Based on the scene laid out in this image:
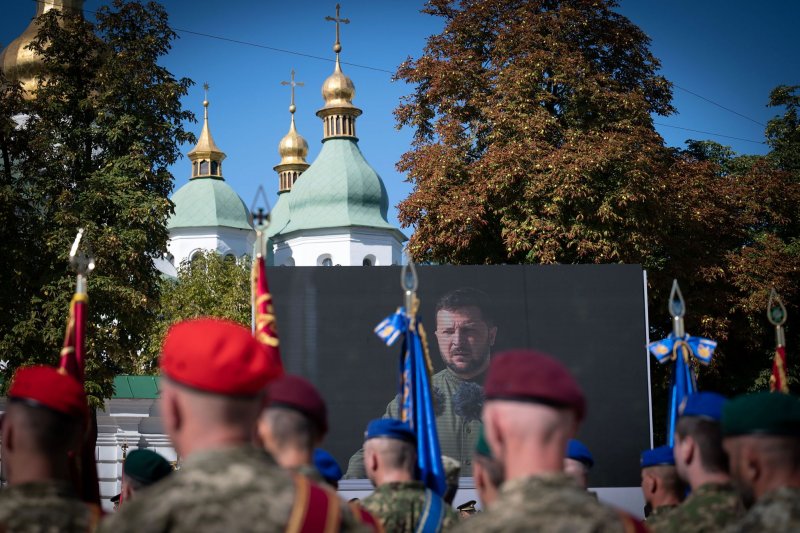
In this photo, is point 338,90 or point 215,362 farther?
point 338,90

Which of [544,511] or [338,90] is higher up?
[338,90]

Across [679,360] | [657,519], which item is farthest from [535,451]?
[679,360]

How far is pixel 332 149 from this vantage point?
6775 cm

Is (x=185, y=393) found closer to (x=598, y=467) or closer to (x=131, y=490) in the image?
(x=131, y=490)

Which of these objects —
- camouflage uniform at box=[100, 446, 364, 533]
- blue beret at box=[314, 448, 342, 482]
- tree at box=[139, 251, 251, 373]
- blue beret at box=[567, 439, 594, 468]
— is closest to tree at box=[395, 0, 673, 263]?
blue beret at box=[567, 439, 594, 468]

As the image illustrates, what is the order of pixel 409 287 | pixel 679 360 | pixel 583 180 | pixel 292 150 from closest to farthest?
pixel 409 287 < pixel 679 360 < pixel 583 180 < pixel 292 150

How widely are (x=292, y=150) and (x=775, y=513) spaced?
260 ft

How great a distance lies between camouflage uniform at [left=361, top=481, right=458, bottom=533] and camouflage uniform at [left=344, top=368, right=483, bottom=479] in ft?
33.0

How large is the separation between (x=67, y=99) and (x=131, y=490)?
638 inches

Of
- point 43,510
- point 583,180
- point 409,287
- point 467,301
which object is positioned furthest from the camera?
point 583,180

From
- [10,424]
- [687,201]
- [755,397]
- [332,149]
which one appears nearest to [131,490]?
[10,424]

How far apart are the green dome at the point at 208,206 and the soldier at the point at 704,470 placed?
235 ft

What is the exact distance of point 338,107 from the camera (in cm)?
6669

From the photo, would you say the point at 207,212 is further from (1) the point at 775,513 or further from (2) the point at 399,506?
(1) the point at 775,513
